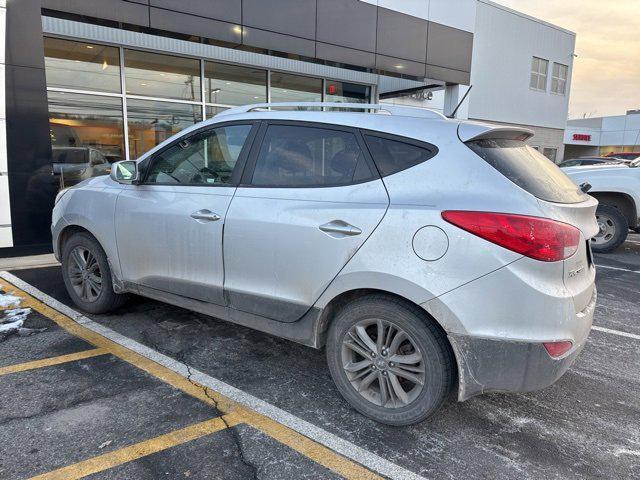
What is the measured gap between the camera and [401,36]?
1035cm

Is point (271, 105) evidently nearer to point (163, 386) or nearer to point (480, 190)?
point (480, 190)

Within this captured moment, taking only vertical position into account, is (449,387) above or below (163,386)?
above

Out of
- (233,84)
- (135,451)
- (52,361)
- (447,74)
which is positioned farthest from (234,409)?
(447,74)

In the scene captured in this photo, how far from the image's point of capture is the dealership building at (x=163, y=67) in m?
6.71

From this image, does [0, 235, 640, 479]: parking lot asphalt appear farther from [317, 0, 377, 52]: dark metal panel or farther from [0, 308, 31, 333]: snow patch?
[317, 0, 377, 52]: dark metal panel

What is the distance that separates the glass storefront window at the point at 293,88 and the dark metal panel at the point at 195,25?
9.63 ft

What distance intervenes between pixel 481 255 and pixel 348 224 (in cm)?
76

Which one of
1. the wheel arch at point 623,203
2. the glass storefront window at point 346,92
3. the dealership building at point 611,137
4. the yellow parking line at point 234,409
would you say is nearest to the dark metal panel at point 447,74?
the glass storefront window at point 346,92

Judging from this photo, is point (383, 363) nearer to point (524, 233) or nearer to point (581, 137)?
point (524, 233)

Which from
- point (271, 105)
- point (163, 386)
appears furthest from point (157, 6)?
point (163, 386)

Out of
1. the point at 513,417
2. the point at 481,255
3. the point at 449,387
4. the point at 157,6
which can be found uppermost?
the point at 157,6

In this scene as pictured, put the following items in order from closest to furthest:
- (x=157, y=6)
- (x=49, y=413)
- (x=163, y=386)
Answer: (x=49, y=413) < (x=163, y=386) < (x=157, y=6)

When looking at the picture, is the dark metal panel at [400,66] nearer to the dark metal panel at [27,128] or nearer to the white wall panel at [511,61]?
the dark metal panel at [27,128]

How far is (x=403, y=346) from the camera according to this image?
267 centimetres
